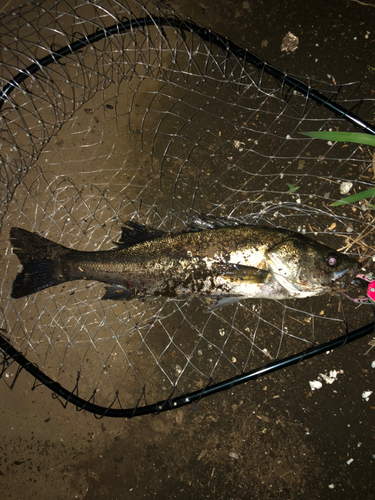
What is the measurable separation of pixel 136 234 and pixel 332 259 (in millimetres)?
1860

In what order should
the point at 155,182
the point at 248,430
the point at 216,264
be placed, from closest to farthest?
the point at 216,264, the point at 248,430, the point at 155,182

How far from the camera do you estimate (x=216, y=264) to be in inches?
114

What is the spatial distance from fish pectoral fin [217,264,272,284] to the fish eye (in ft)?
1.73

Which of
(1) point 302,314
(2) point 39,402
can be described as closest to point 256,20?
(1) point 302,314

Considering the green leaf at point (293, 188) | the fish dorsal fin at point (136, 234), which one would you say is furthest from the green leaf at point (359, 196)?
the fish dorsal fin at point (136, 234)

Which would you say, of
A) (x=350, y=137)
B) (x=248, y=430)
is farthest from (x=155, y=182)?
(x=248, y=430)

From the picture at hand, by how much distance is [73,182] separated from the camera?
3.71 metres

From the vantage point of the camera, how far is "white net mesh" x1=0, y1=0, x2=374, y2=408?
3377 mm

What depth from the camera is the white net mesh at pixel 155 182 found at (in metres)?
3.38

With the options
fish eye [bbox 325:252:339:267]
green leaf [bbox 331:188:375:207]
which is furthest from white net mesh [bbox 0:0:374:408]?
fish eye [bbox 325:252:339:267]

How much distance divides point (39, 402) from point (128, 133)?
11.2 feet

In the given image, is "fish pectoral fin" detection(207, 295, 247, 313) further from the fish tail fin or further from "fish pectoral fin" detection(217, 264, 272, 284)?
the fish tail fin

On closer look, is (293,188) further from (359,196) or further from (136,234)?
(136,234)

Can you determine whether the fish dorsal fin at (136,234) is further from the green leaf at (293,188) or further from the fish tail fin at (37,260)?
the green leaf at (293,188)
